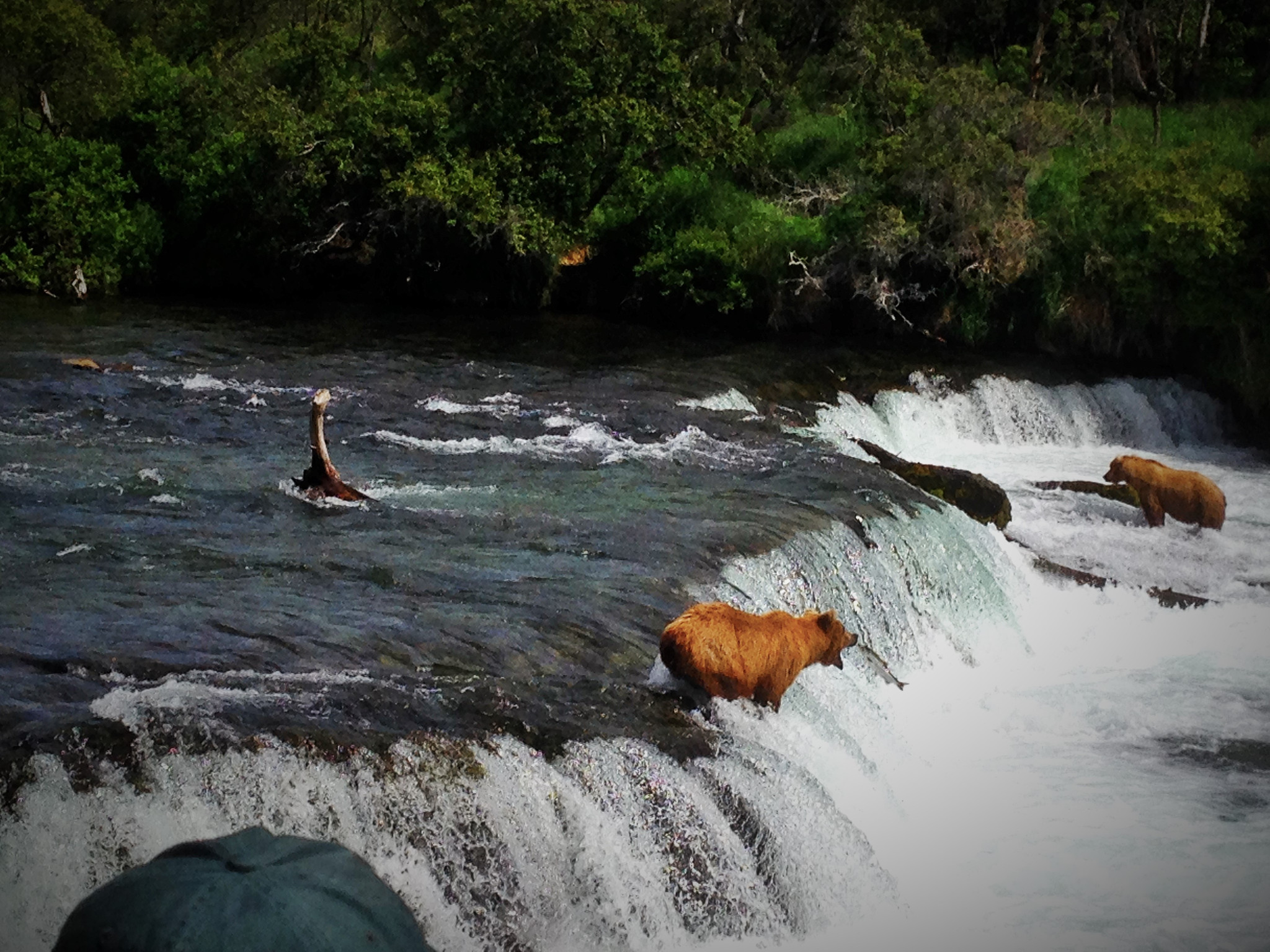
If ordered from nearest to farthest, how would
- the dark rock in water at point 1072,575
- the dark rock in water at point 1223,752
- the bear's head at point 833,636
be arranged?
1. the bear's head at point 833,636
2. the dark rock in water at point 1223,752
3. the dark rock in water at point 1072,575

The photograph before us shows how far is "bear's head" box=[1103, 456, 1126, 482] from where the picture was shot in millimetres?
11906

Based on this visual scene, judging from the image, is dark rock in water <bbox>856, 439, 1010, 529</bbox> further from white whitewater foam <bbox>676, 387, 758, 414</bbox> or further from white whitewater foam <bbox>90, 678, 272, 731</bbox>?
white whitewater foam <bbox>90, 678, 272, 731</bbox>

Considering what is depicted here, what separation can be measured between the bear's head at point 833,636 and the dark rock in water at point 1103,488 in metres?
5.39

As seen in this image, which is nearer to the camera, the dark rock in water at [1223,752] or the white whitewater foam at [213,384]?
the dark rock in water at [1223,752]

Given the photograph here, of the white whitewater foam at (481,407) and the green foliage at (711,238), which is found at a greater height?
the green foliage at (711,238)

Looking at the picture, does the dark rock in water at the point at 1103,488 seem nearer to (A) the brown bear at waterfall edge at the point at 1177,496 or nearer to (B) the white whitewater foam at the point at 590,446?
(A) the brown bear at waterfall edge at the point at 1177,496

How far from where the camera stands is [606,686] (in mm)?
6582

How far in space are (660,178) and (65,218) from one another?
27.4 feet

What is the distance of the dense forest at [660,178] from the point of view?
16.8m

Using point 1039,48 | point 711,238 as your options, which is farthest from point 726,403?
point 1039,48

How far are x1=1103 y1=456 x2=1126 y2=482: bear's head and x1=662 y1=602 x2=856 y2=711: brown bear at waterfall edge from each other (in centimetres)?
583

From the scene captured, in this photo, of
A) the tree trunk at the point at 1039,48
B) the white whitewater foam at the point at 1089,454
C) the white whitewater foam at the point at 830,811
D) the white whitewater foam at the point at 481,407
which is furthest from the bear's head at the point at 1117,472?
the tree trunk at the point at 1039,48

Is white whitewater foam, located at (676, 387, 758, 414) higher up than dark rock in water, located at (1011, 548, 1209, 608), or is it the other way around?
white whitewater foam, located at (676, 387, 758, 414)

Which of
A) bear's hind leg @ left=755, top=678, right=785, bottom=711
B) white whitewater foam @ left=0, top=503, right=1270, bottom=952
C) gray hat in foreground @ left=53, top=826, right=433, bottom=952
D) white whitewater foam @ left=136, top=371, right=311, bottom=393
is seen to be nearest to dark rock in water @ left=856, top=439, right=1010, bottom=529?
white whitewater foam @ left=0, top=503, right=1270, bottom=952
